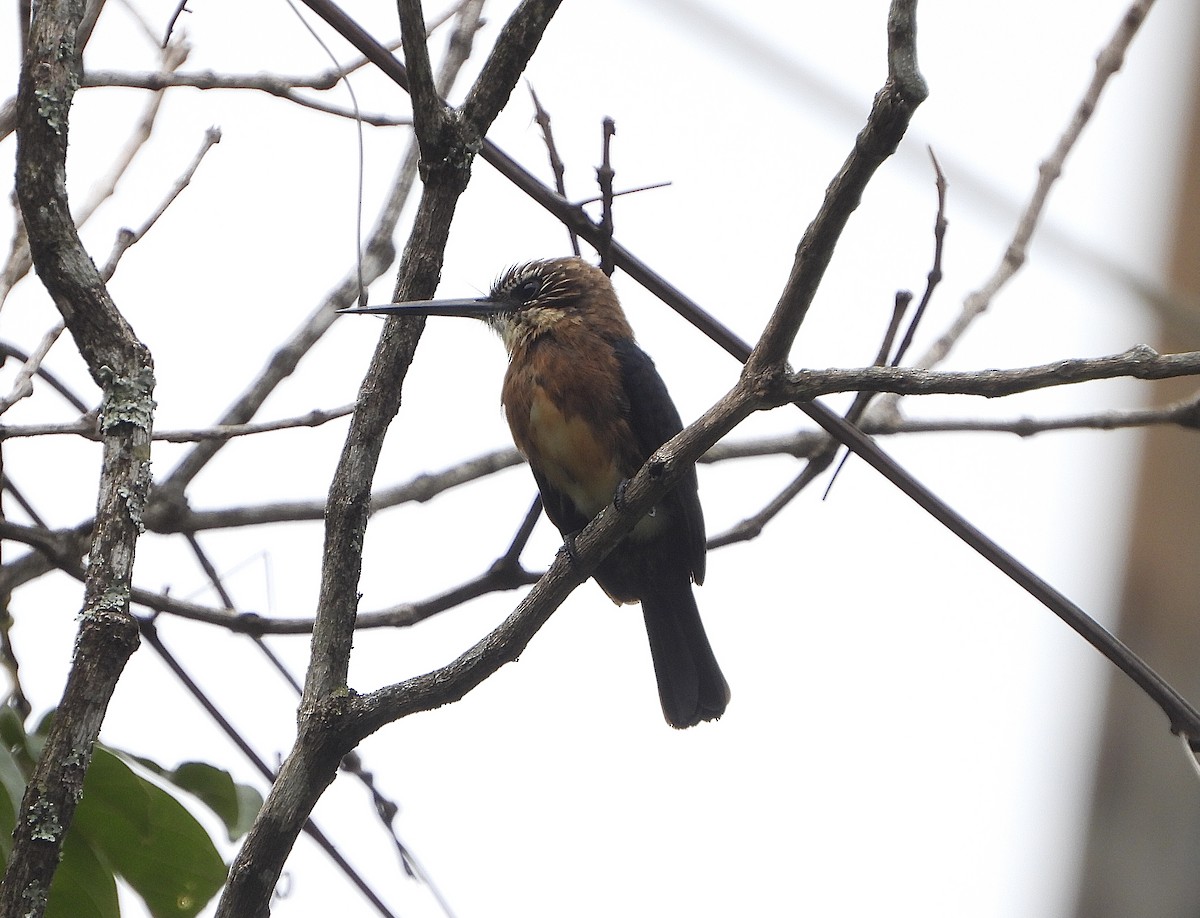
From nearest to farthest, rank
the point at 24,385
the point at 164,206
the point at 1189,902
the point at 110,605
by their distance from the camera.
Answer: the point at 110,605 → the point at 24,385 → the point at 164,206 → the point at 1189,902

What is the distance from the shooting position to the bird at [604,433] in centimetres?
423

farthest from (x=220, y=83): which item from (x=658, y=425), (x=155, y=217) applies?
(x=658, y=425)

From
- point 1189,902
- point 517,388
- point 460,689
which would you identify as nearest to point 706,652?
point 517,388

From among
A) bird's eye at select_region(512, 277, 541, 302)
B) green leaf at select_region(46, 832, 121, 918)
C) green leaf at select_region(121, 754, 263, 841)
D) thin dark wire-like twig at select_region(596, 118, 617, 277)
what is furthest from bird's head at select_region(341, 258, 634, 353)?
green leaf at select_region(46, 832, 121, 918)

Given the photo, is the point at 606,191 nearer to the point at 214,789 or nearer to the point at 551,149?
the point at 551,149

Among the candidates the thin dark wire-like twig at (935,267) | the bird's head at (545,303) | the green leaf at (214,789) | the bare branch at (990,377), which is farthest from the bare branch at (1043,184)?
the green leaf at (214,789)

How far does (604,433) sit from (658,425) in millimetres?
195

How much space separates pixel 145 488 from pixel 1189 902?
3.16 metres

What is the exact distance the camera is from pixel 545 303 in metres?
4.70

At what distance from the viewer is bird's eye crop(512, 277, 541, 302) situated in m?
4.79

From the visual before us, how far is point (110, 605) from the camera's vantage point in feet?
6.32

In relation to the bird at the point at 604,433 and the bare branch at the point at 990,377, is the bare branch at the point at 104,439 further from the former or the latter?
the bird at the point at 604,433

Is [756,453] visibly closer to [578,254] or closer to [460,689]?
[578,254]

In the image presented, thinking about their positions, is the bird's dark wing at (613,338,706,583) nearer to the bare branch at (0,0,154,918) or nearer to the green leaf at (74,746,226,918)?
the green leaf at (74,746,226,918)
